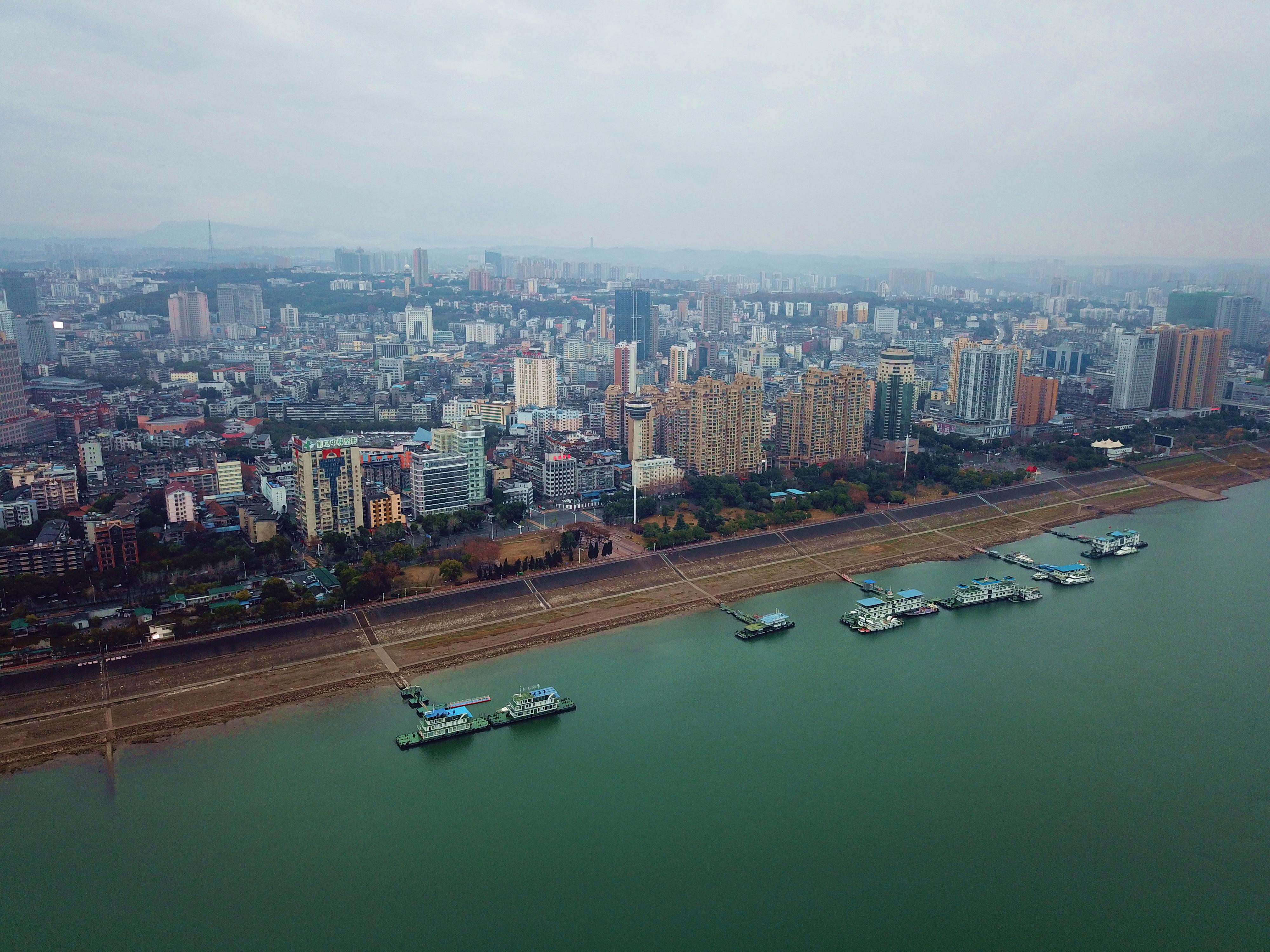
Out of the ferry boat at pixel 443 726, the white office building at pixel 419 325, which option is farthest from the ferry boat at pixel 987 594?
the white office building at pixel 419 325

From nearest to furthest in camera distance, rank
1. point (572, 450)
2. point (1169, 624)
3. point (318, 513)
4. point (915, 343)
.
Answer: point (1169, 624)
point (318, 513)
point (572, 450)
point (915, 343)

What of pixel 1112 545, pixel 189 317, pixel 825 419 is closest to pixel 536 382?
pixel 825 419

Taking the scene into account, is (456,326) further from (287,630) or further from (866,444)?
(287,630)

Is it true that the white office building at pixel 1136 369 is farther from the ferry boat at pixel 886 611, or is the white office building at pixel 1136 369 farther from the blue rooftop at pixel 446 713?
the blue rooftop at pixel 446 713

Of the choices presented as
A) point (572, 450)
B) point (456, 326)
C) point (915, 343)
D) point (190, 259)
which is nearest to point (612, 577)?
point (572, 450)

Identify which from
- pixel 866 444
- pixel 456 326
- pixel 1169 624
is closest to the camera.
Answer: pixel 1169 624

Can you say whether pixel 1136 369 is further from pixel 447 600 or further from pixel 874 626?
pixel 447 600

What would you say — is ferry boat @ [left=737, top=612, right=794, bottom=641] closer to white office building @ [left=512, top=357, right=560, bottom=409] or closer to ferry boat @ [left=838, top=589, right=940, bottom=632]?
ferry boat @ [left=838, top=589, right=940, bottom=632]
